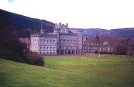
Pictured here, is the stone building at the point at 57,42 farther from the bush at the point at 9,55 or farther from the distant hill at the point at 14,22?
the bush at the point at 9,55

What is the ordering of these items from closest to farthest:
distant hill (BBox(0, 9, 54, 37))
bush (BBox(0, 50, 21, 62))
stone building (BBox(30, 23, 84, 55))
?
1. distant hill (BBox(0, 9, 54, 37))
2. bush (BBox(0, 50, 21, 62))
3. stone building (BBox(30, 23, 84, 55))

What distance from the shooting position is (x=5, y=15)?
35.0 ft

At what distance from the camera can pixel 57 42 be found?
4591 centimetres

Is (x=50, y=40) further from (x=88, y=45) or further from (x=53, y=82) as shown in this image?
(x=53, y=82)

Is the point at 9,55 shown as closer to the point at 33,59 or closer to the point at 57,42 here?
the point at 33,59

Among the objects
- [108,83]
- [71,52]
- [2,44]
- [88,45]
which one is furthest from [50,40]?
[108,83]

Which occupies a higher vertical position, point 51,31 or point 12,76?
point 51,31

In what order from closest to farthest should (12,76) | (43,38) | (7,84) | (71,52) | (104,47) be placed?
(7,84) → (12,76) → (43,38) → (71,52) → (104,47)

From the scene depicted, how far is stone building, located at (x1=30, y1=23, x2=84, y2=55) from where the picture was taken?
38.6 m

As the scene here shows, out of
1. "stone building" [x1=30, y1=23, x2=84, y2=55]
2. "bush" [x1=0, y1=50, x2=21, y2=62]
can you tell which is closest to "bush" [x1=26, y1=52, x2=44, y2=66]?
"bush" [x1=0, y1=50, x2=21, y2=62]

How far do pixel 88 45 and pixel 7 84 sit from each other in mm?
45450

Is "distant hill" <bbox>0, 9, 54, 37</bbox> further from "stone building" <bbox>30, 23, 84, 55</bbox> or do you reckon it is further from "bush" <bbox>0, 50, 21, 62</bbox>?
"stone building" <bbox>30, 23, 84, 55</bbox>

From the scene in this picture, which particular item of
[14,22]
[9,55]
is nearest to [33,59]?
[9,55]

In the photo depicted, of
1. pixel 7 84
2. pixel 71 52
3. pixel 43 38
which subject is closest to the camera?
pixel 7 84
